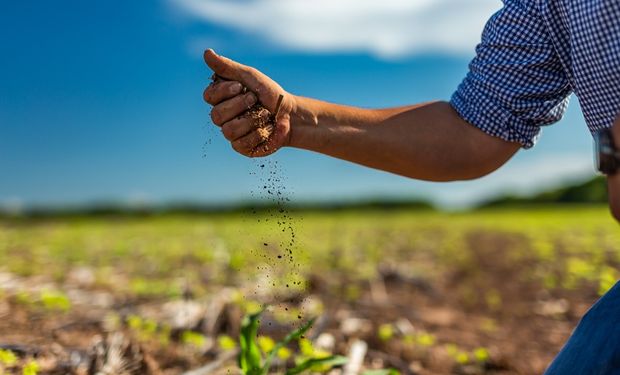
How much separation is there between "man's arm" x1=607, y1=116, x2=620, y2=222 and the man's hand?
89 cm

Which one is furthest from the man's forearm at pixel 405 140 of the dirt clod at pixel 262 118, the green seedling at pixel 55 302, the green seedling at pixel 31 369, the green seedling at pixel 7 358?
the green seedling at pixel 55 302

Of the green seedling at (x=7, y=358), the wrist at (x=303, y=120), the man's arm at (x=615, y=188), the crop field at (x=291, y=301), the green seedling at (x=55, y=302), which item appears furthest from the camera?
the green seedling at (x=55, y=302)

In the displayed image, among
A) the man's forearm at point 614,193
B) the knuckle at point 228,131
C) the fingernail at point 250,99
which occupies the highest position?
the fingernail at point 250,99

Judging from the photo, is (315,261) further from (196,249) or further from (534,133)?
(534,133)

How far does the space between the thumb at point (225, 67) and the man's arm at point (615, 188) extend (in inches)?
38.3

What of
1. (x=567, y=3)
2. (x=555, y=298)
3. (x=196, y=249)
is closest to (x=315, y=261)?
(x=196, y=249)

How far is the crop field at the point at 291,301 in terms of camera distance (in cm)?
259

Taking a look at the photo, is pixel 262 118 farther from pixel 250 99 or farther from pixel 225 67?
pixel 225 67

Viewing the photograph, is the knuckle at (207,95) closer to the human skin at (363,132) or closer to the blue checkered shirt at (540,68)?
the human skin at (363,132)

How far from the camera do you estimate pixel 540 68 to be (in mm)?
2064

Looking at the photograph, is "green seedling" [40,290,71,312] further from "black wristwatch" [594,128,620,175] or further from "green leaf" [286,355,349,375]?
"black wristwatch" [594,128,620,175]

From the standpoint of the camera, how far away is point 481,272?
6289 mm

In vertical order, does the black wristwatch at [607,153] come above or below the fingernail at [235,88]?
below

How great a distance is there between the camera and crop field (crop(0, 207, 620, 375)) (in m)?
2.59
